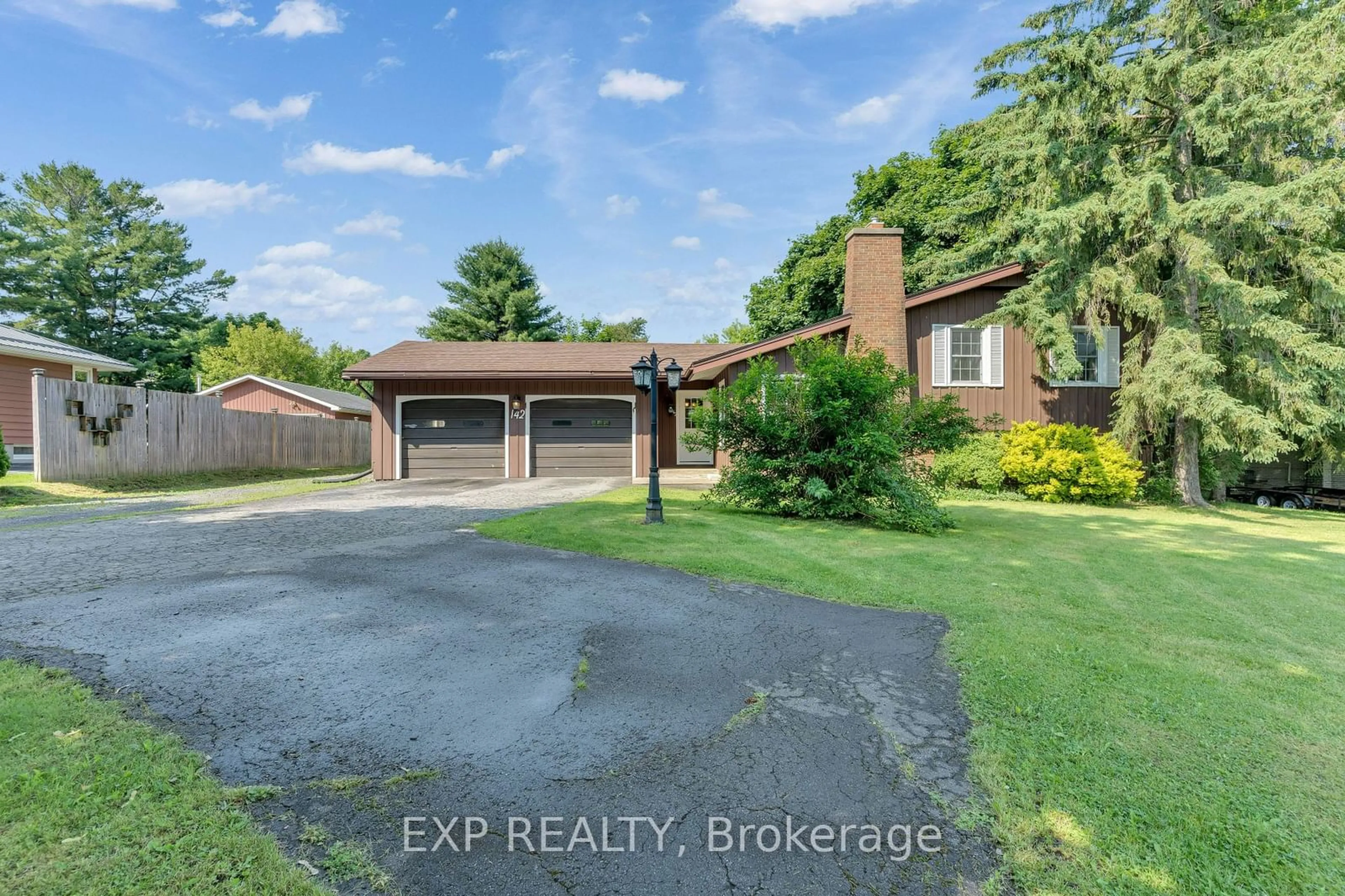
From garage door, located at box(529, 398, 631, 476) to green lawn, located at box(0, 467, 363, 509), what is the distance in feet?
16.5

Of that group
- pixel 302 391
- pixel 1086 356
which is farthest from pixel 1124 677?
pixel 302 391

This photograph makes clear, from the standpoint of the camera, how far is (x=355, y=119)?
12.1m

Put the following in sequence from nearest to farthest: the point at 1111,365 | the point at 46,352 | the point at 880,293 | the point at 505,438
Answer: the point at 880,293 < the point at 1111,365 < the point at 46,352 < the point at 505,438

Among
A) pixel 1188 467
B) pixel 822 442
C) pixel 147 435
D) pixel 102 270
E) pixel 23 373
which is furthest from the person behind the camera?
pixel 102 270

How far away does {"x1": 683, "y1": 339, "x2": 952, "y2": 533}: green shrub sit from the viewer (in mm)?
7594

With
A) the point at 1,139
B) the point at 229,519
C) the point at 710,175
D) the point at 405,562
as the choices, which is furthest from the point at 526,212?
the point at 1,139

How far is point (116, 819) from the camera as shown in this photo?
5.64 ft

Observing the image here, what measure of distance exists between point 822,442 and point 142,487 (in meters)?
13.5

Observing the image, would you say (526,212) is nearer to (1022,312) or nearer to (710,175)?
(710,175)

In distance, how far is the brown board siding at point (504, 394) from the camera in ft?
48.4

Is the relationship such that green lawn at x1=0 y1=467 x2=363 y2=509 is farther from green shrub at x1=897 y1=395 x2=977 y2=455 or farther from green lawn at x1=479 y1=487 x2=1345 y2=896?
green shrub at x1=897 y1=395 x2=977 y2=455

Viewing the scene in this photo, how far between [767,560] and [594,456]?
1033 centimetres

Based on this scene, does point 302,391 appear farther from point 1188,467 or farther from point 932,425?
point 1188,467

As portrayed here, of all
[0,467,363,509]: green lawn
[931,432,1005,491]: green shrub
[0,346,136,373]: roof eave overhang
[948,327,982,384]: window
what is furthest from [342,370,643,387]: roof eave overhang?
[0,346,136,373]: roof eave overhang
